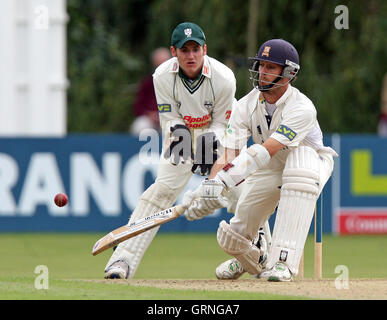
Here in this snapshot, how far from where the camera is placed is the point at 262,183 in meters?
8.70

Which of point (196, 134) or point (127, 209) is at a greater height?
point (196, 134)

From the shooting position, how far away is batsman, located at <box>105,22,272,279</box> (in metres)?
9.02

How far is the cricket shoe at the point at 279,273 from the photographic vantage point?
319 inches

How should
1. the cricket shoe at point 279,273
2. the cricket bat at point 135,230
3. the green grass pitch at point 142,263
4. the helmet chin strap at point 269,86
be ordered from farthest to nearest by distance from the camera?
1. the cricket bat at point 135,230
2. the helmet chin strap at point 269,86
3. the cricket shoe at point 279,273
4. the green grass pitch at point 142,263

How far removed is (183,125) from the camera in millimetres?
9062

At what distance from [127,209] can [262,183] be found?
595 centimetres

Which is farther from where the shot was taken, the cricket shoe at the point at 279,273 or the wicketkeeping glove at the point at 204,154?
the wicketkeeping glove at the point at 204,154

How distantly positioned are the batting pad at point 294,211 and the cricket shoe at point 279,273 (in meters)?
0.04

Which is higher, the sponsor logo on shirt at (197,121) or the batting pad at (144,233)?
the sponsor logo on shirt at (197,121)

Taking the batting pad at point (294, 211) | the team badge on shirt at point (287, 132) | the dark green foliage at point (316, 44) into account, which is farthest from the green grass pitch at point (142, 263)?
the dark green foliage at point (316, 44)

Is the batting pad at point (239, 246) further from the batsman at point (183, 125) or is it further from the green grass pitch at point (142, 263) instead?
the green grass pitch at point (142, 263)

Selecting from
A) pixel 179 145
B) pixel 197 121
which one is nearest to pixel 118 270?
pixel 179 145

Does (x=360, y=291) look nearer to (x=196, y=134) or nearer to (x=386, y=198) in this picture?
(x=196, y=134)
